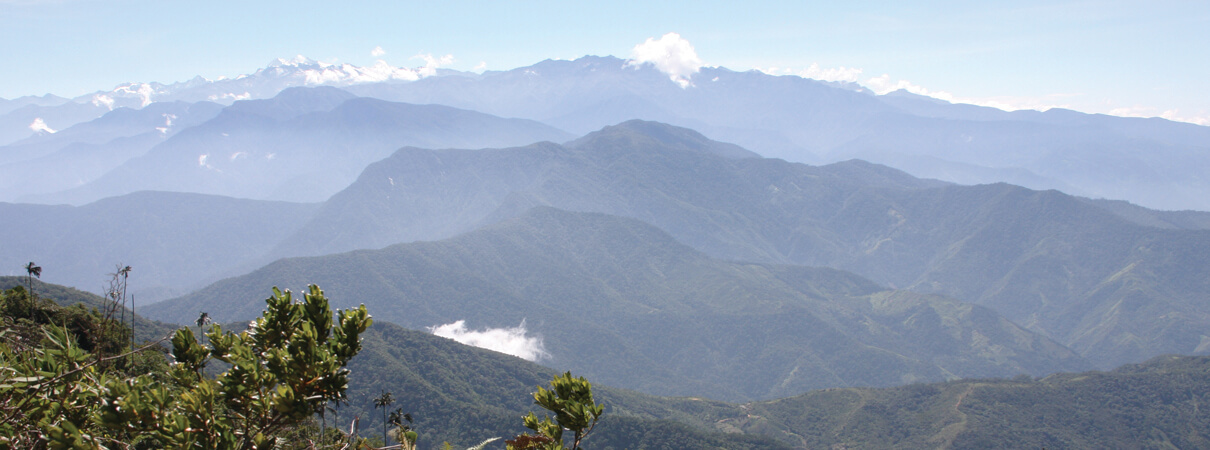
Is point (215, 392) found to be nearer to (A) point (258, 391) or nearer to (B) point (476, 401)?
(A) point (258, 391)

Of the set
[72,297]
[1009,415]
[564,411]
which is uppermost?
[564,411]

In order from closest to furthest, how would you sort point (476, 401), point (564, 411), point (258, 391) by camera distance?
point (258, 391)
point (564, 411)
point (476, 401)

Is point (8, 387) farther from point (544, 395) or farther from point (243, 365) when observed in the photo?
point (544, 395)

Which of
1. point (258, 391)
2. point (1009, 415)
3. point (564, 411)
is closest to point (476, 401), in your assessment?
point (1009, 415)

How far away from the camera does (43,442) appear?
873 centimetres

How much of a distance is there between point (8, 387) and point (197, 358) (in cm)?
237

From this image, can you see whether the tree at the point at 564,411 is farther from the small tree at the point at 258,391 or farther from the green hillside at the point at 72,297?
the green hillside at the point at 72,297

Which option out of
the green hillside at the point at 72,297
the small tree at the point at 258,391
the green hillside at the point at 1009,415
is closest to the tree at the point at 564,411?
the small tree at the point at 258,391

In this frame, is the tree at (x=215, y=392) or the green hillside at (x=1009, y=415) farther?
the green hillside at (x=1009, y=415)

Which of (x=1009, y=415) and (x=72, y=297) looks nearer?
Answer: (x=72, y=297)

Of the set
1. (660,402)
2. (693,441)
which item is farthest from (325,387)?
(660,402)

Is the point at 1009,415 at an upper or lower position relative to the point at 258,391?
lower

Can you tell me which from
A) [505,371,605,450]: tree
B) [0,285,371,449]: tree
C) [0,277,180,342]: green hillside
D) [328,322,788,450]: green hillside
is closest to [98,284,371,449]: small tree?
[0,285,371,449]: tree

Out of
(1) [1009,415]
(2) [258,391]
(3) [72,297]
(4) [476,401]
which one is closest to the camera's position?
(2) [258,391]
